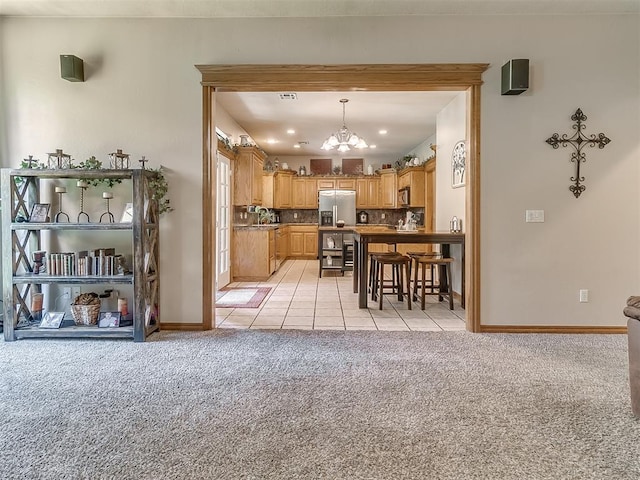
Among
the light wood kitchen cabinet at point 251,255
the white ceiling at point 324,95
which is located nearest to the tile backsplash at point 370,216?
the white ceiling at point 324,95

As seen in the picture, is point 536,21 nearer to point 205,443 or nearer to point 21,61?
point 205,443

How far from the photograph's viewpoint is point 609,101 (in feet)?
11.3

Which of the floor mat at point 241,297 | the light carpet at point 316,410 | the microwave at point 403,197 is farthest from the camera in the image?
the microwave at point 403,197

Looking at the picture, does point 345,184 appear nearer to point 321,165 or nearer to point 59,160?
point 321,165

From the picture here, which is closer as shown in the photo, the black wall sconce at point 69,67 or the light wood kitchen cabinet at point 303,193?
the black wall sconce at point 69,67

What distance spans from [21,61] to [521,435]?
483 cm

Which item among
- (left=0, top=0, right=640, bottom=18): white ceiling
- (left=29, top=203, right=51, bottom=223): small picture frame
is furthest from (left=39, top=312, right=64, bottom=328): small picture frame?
(left=0, top=0, right=640, bottom=18): white ceiling

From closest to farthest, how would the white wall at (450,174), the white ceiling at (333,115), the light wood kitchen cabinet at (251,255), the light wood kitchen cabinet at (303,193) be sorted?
the white wall at (450,174), the white ceiling at (333,115), the light wood kitchen cabinet at (251,255), the light wood kitchen cabinet at (303,193)

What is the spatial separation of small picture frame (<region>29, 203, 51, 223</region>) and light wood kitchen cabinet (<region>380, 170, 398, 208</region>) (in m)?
7.43

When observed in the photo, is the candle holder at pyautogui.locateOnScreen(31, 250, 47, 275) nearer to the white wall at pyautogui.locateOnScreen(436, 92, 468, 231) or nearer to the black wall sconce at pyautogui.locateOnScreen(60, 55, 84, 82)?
the black wall sconce at pyautogui.locateOnScreen(60, 55, 84, 82)

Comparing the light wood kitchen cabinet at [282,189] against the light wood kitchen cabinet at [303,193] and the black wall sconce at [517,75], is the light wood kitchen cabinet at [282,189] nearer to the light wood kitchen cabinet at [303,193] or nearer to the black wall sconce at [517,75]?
the light wood kitchen cabinet at [303,193]

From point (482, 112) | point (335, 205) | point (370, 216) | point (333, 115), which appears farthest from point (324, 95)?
point (370, 216)

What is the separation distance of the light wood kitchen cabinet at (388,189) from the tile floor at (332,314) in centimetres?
425

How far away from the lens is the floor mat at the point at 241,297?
4.64 metres
